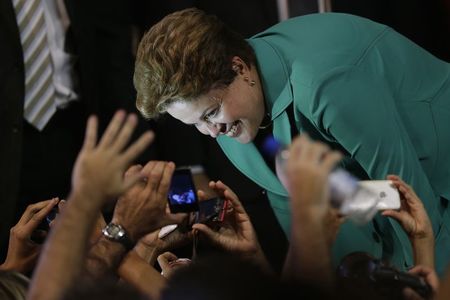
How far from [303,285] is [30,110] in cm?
157

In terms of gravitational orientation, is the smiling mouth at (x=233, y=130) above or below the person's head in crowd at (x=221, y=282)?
below

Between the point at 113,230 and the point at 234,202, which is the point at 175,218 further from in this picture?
the point at 113,230

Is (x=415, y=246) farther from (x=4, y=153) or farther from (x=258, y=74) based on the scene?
(x=4, y=153)

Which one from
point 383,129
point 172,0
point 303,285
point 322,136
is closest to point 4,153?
point 172,0

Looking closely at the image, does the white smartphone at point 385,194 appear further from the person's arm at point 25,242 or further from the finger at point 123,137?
the person's arm at point 25,242

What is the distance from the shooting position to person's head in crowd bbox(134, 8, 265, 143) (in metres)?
1.81

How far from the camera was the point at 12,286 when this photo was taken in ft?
4.91

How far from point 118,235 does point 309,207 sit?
0.42 m

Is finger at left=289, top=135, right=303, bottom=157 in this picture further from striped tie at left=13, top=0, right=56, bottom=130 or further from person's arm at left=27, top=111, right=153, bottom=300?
striped tie at left=13, top=0, right=56, bottom=130

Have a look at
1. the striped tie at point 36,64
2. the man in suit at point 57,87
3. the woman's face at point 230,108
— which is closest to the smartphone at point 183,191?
the woman's face at point 230,108

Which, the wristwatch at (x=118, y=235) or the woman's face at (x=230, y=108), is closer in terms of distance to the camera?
the wristwatch at (x=118, y=235)

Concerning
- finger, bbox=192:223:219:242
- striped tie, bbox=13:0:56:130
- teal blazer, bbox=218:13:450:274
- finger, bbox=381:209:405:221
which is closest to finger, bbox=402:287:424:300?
finger, bbox=381:209:405:221

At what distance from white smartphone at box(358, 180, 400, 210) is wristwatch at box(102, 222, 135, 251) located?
0.47 m

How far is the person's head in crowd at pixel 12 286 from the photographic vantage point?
148 centimetres
